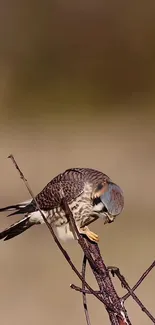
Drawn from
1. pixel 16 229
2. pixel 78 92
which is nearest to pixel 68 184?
pixel 16 229

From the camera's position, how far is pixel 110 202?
5.07ft

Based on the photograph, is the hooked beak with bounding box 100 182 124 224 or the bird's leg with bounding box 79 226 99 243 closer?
the bird's leg with bounding box 79 226 99 243

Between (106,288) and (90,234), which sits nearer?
(106,288)

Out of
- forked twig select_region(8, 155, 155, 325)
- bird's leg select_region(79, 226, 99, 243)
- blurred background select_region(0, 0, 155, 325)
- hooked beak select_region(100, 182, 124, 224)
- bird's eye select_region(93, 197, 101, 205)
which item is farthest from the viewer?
blurred background select_region(0, 0, 155, 325)

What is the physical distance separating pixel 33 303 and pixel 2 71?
108 inches

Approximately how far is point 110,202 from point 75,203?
22 cm

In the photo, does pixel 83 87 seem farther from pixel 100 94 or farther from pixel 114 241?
pixel 114 241

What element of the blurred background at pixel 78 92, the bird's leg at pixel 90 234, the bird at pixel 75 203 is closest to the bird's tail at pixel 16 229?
the bird at pixel 75 203

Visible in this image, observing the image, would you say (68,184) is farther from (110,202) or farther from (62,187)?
(110,202)

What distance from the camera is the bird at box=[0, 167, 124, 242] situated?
1588 millimetres

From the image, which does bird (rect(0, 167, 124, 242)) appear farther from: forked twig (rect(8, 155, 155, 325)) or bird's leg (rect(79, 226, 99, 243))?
forked twig (rect(8, 155, 155, 325))

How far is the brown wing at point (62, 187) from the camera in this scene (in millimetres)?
1685

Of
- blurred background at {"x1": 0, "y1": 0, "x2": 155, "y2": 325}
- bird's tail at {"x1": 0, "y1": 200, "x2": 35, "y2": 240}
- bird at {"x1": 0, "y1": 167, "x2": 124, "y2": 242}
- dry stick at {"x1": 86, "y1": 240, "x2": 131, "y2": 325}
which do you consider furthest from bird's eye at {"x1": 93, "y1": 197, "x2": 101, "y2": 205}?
blurred background at {"x1": 0, "y1": 0, "x2": 155, "y2": 325}

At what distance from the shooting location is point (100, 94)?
5234 millimetres
